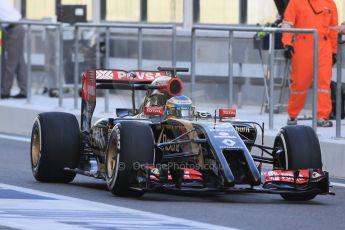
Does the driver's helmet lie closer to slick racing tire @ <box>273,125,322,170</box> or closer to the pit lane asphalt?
the pit lane asphalt

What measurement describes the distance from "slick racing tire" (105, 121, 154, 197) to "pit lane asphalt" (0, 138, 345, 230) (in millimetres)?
156

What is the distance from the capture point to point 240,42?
1861cm

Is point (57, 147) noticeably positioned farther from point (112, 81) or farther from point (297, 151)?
point (297, 151)

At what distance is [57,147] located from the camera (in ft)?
44.6

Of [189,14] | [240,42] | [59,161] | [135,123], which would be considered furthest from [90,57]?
[135,123]

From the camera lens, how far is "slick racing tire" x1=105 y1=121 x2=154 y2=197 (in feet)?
39.5

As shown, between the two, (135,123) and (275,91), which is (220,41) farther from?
(135,123)

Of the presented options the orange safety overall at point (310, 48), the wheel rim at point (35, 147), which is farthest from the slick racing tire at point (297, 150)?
the orange safety overall at point (310, 48)

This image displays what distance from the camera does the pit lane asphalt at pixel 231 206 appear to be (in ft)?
35.7

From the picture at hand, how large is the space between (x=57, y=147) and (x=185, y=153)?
1.75 meters

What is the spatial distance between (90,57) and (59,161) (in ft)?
23.2

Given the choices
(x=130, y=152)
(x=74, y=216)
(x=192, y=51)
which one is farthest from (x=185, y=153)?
(x=192, y=51)

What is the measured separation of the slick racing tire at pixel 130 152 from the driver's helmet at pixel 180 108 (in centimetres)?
63

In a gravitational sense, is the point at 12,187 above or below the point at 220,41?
below
